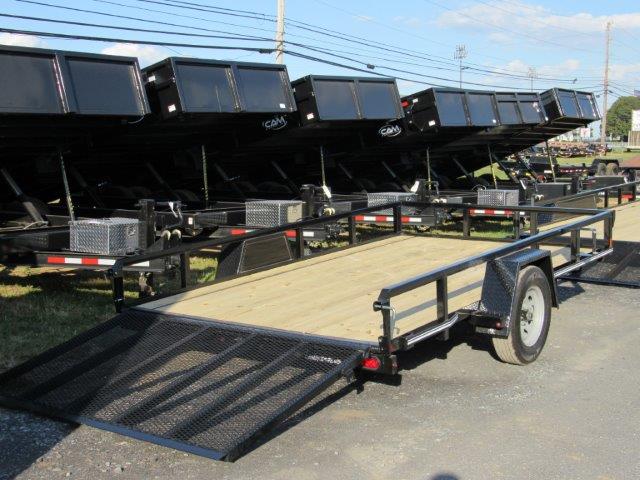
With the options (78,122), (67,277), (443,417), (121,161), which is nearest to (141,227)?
(78,122)

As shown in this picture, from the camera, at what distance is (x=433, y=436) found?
4312 mm

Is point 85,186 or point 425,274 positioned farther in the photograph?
point 85,186

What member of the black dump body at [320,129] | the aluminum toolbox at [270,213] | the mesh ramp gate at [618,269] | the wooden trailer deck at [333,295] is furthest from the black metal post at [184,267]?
the black dump body at [320,129]

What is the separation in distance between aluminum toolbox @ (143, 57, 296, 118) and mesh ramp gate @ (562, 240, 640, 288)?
14.3 feet

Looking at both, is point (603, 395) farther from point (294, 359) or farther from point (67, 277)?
point (67, 277)

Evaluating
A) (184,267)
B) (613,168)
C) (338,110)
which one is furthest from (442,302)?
(613,168)

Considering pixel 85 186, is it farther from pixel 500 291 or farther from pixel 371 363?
pixel 371 363

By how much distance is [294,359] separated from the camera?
4273mm

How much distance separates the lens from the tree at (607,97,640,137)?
16388 cm

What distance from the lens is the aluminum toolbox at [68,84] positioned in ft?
23.8

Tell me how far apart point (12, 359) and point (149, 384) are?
2123mm

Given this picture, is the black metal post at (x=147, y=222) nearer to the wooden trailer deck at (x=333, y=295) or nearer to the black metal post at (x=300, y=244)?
the black metal post at (x=300, y=244)

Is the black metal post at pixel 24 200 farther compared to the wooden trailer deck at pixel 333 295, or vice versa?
the black metal post at pixel 24 200

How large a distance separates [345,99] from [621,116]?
17553 centimetres
